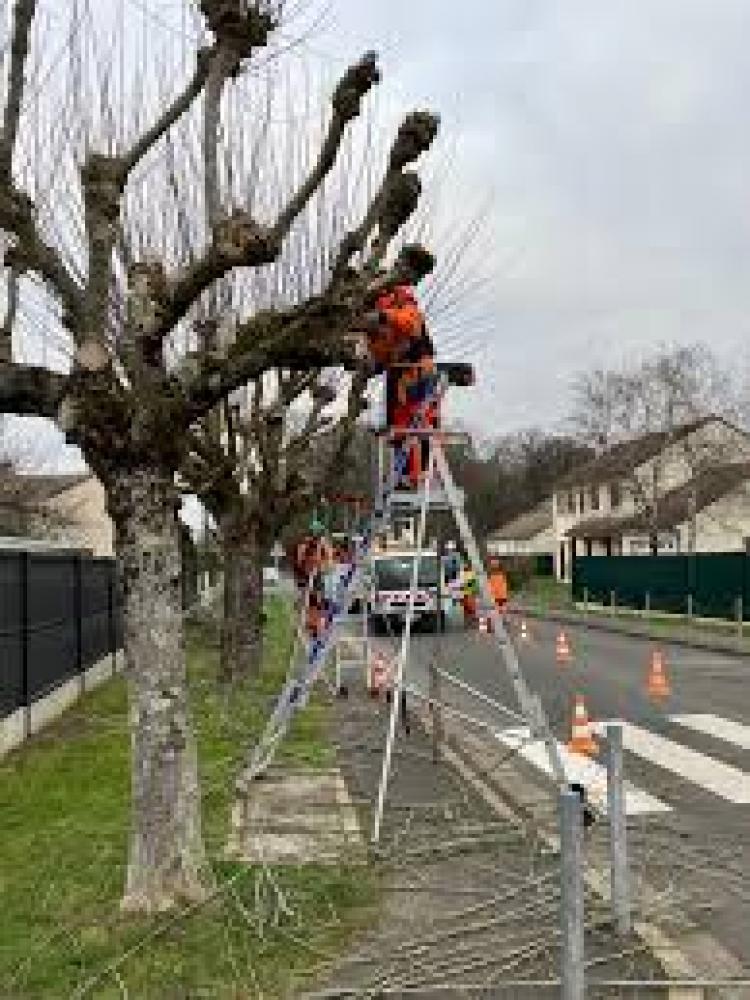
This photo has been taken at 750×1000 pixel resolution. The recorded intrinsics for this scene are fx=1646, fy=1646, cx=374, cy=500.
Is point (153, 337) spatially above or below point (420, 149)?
below

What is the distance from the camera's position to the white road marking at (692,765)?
40.2 ft

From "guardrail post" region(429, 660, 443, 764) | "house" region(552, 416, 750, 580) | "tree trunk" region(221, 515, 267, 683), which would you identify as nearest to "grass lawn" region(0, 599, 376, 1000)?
"guardrail post" region(429, 660, 443, 764)

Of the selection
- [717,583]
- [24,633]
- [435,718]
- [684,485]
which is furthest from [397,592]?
[684,485]

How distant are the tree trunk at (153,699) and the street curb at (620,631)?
2257 cm

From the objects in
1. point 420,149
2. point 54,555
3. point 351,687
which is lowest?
point 351,687

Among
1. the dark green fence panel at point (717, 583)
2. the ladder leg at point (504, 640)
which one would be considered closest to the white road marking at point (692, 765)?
the ladder leg at point (504, 640)

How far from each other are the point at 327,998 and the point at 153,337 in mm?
2951

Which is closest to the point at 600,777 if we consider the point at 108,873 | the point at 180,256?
the point at 108,873

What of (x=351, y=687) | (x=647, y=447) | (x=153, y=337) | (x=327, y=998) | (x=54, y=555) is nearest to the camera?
(x=327, y=998)

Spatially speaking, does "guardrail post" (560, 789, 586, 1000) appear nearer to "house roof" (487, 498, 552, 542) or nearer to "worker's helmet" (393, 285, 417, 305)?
"worker's helmet" (393, 285, 417, 305)

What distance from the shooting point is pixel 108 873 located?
8.52m

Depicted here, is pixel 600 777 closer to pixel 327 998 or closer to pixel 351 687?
pixel 327 998

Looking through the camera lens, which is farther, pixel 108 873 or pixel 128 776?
pixel 128 776

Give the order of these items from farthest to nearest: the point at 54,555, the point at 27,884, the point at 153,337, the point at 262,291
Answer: the point at 54,555 < the point at 262,291 < the point at 27,884 < the point at 153,337
